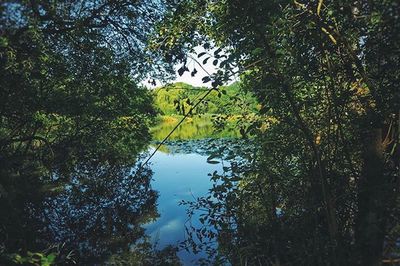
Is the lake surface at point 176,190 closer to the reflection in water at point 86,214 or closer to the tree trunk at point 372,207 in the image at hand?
the reflection in water at point 86,214

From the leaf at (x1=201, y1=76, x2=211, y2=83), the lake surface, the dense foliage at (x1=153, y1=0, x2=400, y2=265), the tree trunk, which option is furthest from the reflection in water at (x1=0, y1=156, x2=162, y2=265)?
the leaf at (x1=201, y1=76, x2=211, y2=83)

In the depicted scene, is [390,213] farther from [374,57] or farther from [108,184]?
[108,184]

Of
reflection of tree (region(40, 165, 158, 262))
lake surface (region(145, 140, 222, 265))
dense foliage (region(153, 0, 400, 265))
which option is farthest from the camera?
lake surface (region(145, 140, 222, 265))

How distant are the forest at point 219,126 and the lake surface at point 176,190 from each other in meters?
0.12

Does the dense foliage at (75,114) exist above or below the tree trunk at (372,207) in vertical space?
above

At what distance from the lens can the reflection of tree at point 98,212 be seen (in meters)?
10.3

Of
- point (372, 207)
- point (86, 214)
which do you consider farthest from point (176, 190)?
point (372, 207)

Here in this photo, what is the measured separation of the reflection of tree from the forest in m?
0.07

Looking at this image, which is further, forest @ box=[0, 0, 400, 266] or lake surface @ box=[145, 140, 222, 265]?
lake surface @ box=[145, 140, 222, 265]

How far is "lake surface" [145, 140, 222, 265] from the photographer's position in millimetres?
11641

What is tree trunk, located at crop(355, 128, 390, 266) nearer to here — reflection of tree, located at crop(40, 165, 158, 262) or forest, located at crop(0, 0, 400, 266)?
forest, located at crop(0, 0, 400, 266)

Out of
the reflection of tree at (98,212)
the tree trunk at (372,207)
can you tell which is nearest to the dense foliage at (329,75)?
the tree trunk at (372,207)

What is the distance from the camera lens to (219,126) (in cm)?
660

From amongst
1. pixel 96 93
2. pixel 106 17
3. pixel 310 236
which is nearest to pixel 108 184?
pixel 96 93
